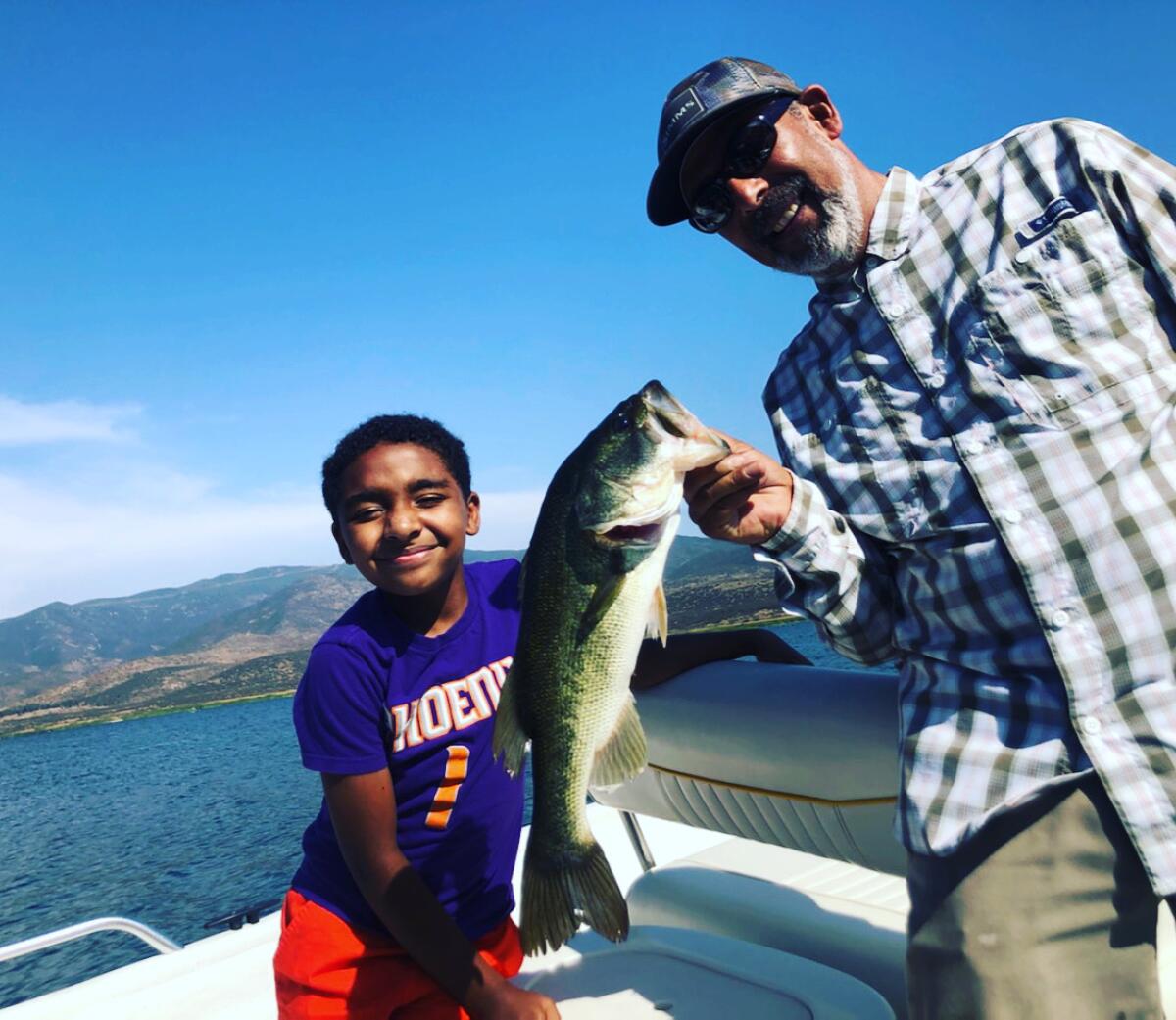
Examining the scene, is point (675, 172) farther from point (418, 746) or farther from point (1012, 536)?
point (418, 746)

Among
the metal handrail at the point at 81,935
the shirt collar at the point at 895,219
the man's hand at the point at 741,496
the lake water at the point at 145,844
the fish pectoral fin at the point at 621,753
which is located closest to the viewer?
the man's hand at the point at 741,496

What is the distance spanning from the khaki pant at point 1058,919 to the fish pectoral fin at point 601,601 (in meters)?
1.10

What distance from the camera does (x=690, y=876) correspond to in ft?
13.0

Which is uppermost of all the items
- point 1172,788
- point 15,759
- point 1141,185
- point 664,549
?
point 1141,185

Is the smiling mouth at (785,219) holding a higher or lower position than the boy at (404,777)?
higher

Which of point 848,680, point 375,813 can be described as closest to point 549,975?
point 375,813

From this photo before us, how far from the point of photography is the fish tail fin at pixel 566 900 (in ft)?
7.77

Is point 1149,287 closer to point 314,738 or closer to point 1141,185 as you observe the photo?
point 1141,185

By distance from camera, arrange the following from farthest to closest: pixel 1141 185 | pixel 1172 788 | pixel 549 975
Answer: pixel 549 975
pixel 1141 185
pixel 1172 788

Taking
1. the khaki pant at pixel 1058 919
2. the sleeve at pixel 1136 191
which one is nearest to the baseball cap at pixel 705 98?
the sleeve at pixel 1136 191

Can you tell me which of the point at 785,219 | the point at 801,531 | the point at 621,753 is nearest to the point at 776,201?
the point at 785,219

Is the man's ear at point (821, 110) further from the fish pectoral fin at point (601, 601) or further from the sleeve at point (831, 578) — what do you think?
the fish pectoral fin at point (601, 601)

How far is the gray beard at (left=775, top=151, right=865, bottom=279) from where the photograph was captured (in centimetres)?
274

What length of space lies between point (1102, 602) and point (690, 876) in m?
2.44
